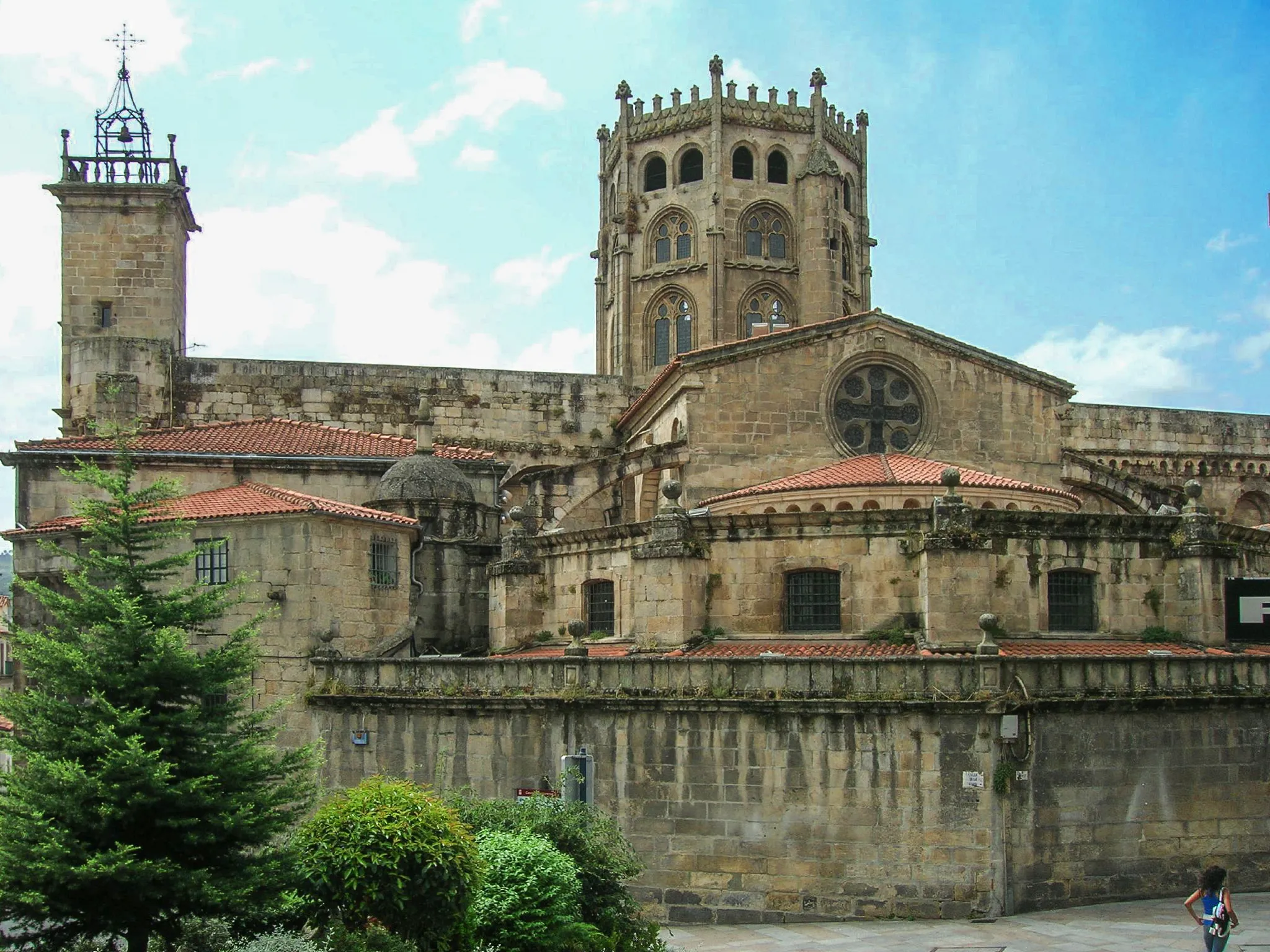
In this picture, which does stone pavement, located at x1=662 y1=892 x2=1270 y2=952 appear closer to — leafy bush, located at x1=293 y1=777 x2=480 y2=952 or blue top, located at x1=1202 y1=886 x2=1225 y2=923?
blue top, located at x1=1202 y1=886 x2=1225 y2=923

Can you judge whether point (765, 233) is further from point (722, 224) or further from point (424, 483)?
point (424, 483)

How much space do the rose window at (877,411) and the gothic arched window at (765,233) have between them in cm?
1909

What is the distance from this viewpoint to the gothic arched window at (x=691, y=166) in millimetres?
53781

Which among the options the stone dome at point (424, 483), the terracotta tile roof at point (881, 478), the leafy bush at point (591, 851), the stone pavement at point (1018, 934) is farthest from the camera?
the stone dome at point (424, 483)

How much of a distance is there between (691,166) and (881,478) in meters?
26.1

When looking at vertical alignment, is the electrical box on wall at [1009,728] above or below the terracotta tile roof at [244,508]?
below

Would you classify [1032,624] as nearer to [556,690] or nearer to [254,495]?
[556,690]

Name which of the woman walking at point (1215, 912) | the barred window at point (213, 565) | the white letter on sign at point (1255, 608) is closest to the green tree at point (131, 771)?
the barred window at point (213, 565)

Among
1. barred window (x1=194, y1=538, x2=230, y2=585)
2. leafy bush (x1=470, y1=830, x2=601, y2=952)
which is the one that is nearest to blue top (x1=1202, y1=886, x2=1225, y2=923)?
leafy bush (x1=470, y1=830, x2=601, y2=952)

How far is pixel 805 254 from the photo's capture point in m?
52.7

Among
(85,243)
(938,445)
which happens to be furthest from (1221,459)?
(85,243)

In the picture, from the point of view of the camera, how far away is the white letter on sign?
90.4 feet

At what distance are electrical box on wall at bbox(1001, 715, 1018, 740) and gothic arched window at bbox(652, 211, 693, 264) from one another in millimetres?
31843

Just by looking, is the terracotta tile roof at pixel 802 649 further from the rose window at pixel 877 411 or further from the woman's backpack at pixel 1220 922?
the woman's backpack at pixel 1220 922
